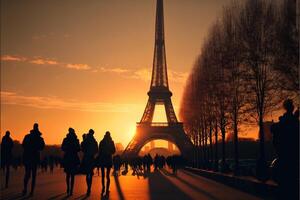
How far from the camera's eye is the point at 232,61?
1574 inches

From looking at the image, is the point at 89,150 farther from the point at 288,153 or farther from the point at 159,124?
the point at 159,124

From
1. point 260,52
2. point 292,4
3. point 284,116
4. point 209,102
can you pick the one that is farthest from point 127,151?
point 284,116

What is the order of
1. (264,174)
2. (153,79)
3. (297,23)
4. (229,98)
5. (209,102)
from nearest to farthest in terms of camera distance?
1. (264,174)
2. (297,23)
3. (229,98)
4. (209,102)
5. (153,79)

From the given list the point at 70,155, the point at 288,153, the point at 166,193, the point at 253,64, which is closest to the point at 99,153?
the point at 70,155

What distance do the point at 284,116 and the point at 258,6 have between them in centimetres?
2864

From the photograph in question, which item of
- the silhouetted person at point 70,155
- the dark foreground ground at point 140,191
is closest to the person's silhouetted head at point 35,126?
the silhouetted person at point 70,155

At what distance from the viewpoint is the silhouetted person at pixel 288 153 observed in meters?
9.34

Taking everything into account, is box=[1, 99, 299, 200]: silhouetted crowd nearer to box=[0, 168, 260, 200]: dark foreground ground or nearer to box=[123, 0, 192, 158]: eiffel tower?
box=[0, 168, 260, 200]: dark foreground ground

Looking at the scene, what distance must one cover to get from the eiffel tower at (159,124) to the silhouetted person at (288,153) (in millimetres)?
91554

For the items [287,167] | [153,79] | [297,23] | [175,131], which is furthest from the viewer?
[153,79]

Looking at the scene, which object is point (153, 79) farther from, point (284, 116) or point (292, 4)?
point (284, 116)

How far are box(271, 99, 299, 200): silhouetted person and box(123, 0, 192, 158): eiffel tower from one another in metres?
91.6

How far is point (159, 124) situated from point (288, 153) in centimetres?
9976

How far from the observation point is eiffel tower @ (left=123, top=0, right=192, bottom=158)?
106625 millimetres
